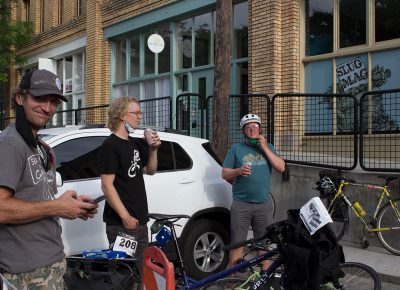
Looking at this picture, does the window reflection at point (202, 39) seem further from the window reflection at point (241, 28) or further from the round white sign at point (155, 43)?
the round white sign at point (155, 43)


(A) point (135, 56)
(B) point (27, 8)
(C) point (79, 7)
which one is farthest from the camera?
(B) point (27, 8)

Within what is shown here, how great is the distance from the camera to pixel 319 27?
10.8 meters

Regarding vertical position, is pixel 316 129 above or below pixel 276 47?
below

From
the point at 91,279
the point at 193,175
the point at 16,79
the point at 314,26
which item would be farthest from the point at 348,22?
the point at 16,79

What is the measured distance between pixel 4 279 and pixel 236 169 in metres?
3.11

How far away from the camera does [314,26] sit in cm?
1082

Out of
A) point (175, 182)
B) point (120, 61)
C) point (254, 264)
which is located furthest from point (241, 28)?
point (254, 264)

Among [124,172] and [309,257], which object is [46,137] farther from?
[309,257]

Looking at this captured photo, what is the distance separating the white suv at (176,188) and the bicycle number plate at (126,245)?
1286mm

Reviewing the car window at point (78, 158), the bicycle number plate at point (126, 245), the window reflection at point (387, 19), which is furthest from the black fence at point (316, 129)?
the bicycle number plate at point (126, 245)

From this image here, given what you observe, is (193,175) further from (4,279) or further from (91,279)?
(4,279)

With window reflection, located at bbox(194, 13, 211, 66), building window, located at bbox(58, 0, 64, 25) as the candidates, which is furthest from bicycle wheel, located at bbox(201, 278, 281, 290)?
building window, located at bbox(58, 0, 64, 25)

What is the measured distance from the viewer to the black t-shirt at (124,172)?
154 inches

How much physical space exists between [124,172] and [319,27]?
798 cm
